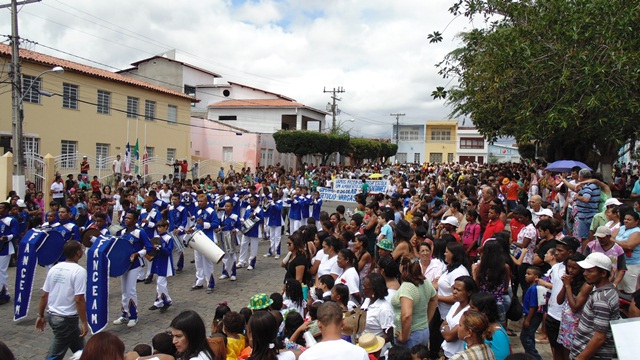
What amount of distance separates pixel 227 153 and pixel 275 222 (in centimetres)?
2583

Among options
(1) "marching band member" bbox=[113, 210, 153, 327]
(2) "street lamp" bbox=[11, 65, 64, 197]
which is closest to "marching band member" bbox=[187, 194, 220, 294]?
(1) "marching band member" bbox=[113, 210, 153, 327]

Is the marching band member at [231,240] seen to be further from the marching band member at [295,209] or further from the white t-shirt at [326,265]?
the white t-shirt at [326,265]

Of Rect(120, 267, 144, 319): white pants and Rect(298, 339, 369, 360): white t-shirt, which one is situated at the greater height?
Rect(298, 339, 369, 360): white t-shirt

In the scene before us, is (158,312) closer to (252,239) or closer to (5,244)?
(5,244)

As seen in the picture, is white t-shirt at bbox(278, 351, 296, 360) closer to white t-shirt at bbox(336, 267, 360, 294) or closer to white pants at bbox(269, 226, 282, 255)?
white t-shirt at bbox(336, 267, 360, 294)

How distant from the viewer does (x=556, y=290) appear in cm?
501

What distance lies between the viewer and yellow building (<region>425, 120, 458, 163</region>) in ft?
210

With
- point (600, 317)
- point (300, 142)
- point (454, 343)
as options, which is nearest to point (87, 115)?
point (300, 142)

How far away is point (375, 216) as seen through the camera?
904cm

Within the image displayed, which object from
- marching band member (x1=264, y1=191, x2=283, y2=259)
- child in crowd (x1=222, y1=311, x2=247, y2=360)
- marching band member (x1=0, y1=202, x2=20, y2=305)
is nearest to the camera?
child in crowd (x1=222, y1=311, x2=247, y2=360)

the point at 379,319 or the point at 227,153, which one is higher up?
the point at 227,153

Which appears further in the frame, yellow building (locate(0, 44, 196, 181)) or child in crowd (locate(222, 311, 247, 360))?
yellow building (locate(0, 44, 196, 181))

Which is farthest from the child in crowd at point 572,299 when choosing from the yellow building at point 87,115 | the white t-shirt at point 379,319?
the yellow building at point 87,115

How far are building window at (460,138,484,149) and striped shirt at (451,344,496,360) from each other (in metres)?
63.5
